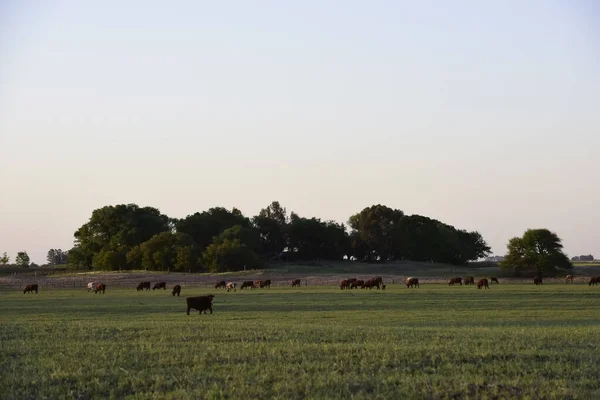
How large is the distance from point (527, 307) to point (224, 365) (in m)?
26.9

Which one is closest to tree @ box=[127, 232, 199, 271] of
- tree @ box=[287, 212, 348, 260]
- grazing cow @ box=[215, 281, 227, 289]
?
tree @ box=[287, 212, 348, 260]

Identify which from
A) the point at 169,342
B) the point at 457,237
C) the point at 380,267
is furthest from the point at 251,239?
the point at 169,342

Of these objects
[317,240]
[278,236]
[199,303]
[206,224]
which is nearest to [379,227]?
[317,240]

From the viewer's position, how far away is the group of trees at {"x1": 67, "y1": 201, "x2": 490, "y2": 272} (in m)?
125

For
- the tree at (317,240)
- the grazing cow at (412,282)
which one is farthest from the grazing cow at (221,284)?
the tree at (317,240)

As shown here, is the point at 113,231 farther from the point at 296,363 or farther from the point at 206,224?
the point at 296,363

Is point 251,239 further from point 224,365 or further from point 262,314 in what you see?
point 224,365

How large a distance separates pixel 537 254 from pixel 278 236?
5751 cm

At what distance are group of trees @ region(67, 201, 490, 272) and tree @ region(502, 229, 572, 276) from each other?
3386 cm

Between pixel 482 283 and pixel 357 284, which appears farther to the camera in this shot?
pixel 357 284

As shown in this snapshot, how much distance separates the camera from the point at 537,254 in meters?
A: 99.8

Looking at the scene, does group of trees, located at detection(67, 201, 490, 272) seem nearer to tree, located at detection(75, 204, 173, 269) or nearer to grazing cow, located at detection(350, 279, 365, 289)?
tree, located at detection(75, 204, 173, 269)

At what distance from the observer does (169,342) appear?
1841 cm

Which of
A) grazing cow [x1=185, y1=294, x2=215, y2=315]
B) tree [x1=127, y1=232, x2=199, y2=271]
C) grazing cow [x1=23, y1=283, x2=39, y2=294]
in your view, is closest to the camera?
grazing cow [x1=185, y1=294, x2=215, y2=315]
